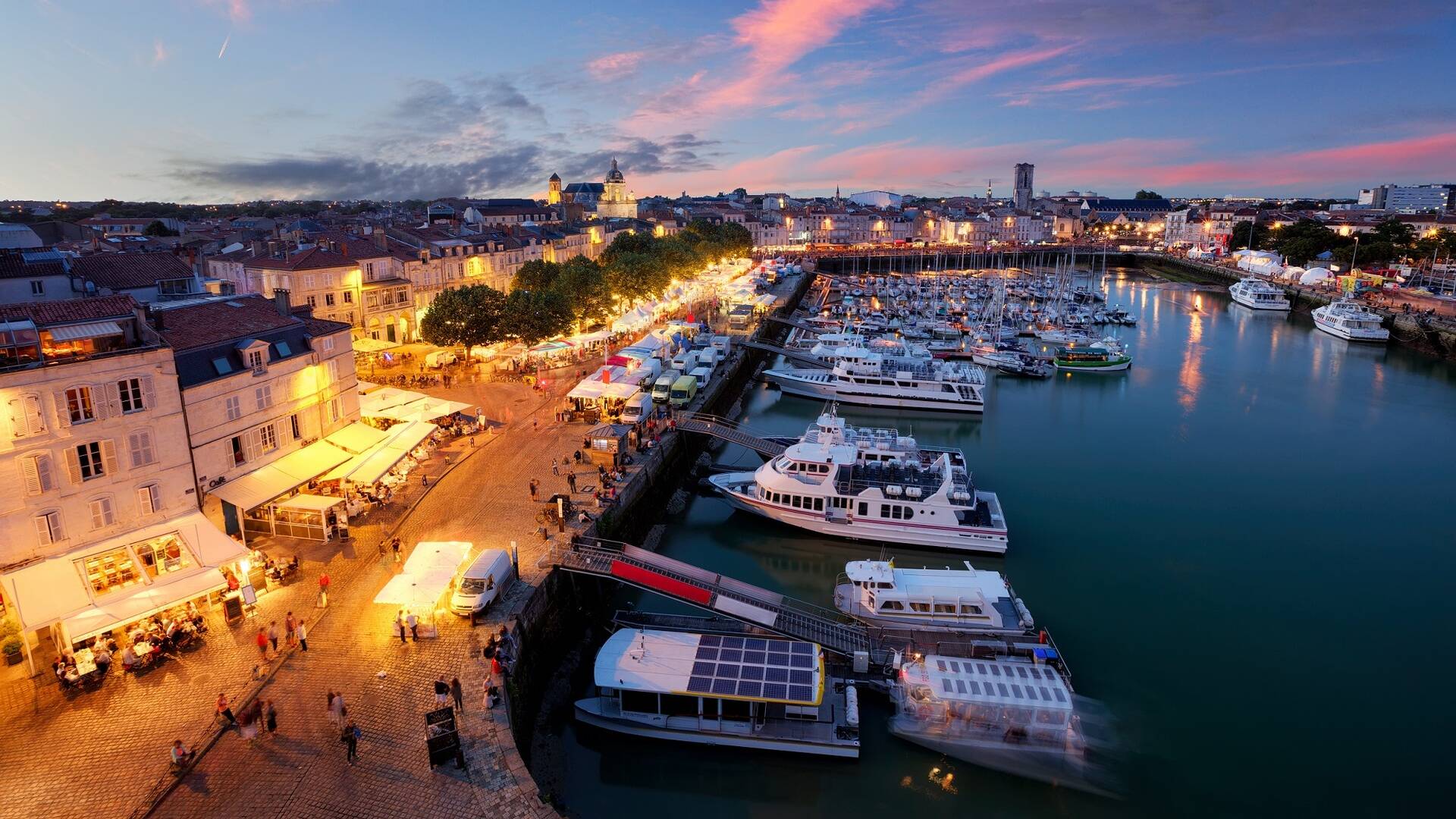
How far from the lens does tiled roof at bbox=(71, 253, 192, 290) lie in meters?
29.8

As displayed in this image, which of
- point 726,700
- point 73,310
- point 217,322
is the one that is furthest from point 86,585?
point 726,700

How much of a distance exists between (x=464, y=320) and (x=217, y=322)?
20.9 m

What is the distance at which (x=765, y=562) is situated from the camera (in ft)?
92.0

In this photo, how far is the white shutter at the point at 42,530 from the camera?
17891 millimetres

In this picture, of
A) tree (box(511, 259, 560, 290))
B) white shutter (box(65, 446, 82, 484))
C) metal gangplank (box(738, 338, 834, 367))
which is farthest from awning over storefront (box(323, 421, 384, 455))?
tree (box(511, 259, 560, 290))

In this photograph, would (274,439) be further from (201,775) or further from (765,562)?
(765,562)

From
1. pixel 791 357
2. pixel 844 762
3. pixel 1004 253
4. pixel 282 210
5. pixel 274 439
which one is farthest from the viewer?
pixel 282 210

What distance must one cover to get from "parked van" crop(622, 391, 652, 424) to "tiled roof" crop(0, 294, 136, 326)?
18.3 m

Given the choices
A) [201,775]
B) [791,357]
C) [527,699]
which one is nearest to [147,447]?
[201,775]

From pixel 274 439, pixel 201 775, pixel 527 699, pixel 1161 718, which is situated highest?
pixel 274 439

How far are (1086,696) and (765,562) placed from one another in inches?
438

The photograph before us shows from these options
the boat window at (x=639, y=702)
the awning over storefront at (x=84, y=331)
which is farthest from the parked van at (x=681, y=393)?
the awning over storefront at (x=84, y=331)

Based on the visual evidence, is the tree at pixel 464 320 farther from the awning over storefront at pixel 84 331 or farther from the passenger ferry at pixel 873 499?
the awning over storefront at pixel 84 331

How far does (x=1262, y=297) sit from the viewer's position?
8869 centimetres
